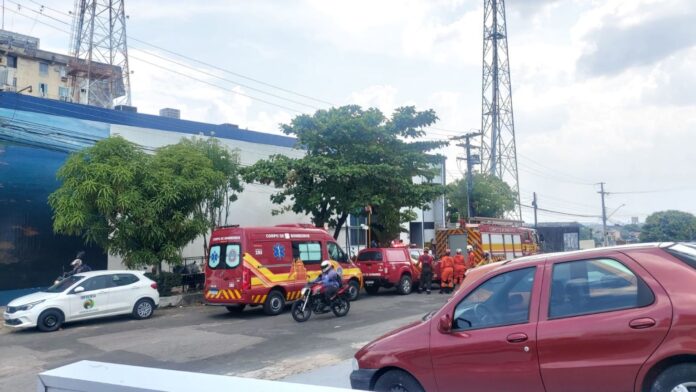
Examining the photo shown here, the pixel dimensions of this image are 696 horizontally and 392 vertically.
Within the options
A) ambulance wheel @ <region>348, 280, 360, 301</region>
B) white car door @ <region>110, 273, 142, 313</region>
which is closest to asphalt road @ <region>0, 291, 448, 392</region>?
white car door @ <region>110, 273, 142, 313</region>

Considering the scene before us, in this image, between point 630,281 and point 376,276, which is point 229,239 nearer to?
point 376,276

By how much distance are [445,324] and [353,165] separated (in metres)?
16.8

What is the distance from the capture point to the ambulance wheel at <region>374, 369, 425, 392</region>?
5383 mm

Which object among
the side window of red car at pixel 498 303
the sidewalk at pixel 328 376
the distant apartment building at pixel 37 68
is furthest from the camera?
the distant apartment building at pixel 37 68

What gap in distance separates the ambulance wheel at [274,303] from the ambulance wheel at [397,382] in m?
11.1

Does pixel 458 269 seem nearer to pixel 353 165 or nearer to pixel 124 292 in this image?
pixel 353 165

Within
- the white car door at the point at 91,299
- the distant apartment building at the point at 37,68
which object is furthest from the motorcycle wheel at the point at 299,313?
the distant apartment building at the point at 37,68

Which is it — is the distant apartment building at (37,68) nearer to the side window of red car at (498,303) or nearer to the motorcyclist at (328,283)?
the motorcyclist at (328,283)

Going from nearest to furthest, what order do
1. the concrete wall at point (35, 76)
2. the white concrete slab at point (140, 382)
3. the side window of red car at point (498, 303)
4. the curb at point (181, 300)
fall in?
the white concrete slab at point (140, 382), the side window of red car at point (498, 303), the curb at point (181, 300), the concrete wall at point (35, 76)

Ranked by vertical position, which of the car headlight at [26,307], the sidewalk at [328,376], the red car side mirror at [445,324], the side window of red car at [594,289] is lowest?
the sidewalk at [328,376]

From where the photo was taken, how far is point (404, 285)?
70.6 ft

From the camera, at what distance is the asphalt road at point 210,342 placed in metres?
9.92

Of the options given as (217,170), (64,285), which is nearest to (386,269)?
(217,170)

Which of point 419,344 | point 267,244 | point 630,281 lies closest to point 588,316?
point 630,281
